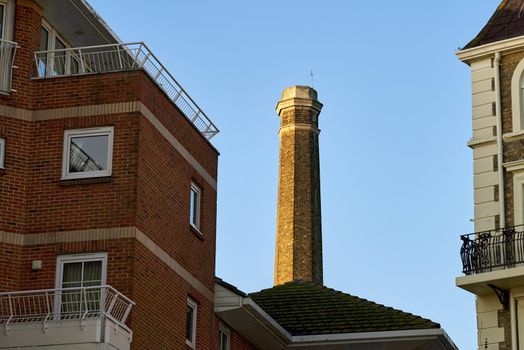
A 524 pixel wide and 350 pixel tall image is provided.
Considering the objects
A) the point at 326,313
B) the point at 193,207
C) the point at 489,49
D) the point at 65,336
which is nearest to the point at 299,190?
the point at 326,313

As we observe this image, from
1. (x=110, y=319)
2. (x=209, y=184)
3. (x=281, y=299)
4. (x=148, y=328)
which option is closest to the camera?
(x=110, y=319)

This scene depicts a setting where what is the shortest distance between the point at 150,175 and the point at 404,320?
31.1 ft

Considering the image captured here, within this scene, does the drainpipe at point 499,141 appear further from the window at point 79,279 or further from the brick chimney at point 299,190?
the brick chimney at point 299,190

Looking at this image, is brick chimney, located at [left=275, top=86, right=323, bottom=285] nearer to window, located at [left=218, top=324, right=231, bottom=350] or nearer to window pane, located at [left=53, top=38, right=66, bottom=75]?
window, located at [left=218, top=324, right=231, bottom=350]

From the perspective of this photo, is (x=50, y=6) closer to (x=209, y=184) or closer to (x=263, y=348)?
(x=209, y=184)


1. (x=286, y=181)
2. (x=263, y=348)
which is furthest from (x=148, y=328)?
(x=286, y=181)

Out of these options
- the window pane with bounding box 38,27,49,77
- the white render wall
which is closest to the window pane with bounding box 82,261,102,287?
the window pane with bounding box 38,27,49,77

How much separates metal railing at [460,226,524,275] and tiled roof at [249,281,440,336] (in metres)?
4.64

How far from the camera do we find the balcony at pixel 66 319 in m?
29.2

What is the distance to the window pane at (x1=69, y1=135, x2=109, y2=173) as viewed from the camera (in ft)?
107

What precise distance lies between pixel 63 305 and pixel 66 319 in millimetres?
1254

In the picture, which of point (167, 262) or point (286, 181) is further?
point (286, 181)

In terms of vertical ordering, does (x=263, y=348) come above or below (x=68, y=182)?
below

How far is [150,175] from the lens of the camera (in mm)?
33000
